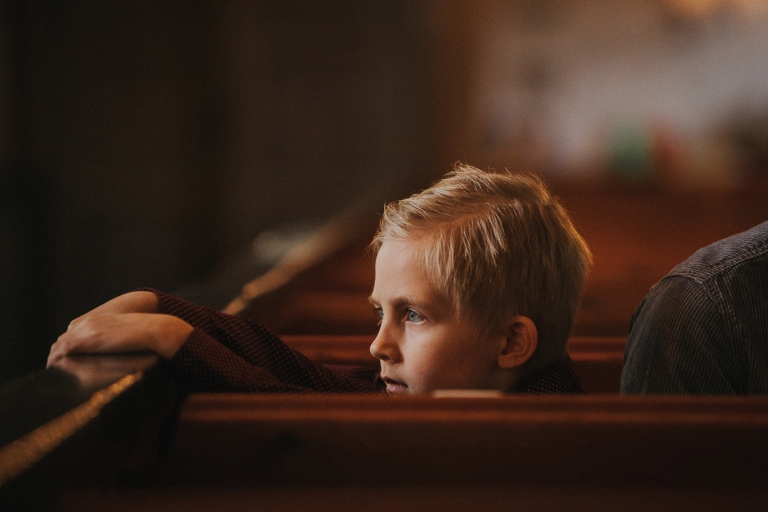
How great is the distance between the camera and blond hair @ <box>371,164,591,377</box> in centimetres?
68

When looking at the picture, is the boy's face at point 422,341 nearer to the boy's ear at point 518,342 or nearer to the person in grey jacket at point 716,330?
the boy's ear at point 518,342

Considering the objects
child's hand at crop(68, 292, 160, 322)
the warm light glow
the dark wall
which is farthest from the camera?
the warm light glow

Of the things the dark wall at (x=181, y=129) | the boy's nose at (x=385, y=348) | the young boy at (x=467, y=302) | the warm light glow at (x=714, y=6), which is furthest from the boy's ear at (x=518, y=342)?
the warm light glow at (x=714, y=6)

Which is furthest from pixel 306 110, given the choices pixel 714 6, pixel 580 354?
pixel 580 354

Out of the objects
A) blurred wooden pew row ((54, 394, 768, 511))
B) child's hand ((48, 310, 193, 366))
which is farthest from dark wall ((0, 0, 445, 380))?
blurred wooden pew row ((54, 394, 768, 511))

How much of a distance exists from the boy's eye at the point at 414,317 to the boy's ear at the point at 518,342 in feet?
0.28

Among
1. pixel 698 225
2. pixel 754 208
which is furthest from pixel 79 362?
pixel 754 208

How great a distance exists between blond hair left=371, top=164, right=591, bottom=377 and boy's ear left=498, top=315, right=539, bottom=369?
0.04 ft

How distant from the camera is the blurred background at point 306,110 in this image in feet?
11.4

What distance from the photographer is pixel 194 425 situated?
378 millimetres

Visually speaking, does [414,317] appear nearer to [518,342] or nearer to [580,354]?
[518,342]

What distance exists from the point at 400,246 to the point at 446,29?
3.24 meters

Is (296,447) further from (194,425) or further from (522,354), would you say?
(522,354)

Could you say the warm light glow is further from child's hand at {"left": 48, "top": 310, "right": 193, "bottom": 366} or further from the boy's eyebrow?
child's hand at {"left": 48, "top": 310, "right": 193, "bottom": 366}
